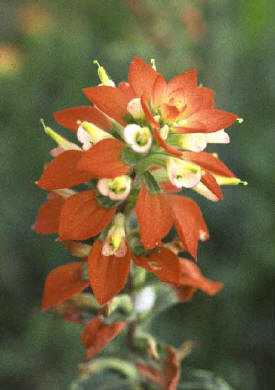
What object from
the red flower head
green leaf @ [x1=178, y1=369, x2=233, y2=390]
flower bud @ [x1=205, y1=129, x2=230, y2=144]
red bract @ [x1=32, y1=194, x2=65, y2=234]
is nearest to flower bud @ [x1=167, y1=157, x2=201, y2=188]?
the red flower head

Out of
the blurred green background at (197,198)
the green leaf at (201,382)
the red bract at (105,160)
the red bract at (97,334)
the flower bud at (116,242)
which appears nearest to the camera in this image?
the red bract at (105,160)

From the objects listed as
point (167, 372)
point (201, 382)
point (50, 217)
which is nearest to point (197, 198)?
point (201, 382)

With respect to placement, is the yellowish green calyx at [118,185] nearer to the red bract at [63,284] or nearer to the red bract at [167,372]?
the red bract at [63,284]

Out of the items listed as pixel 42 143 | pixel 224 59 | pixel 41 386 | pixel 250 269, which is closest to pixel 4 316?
pixel 41 386

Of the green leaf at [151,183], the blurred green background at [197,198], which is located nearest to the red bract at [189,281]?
the green leaf at [151,183]

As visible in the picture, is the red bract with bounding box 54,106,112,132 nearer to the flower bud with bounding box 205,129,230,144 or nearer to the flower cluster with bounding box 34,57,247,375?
the flower cluster with bounding box 34,57,247,375

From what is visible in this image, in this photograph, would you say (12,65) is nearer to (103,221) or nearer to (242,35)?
(242,35)

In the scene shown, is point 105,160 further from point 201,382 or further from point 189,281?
point 201,382
